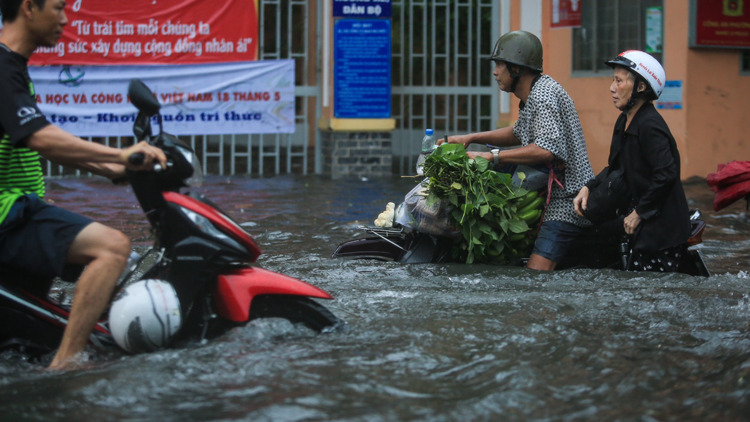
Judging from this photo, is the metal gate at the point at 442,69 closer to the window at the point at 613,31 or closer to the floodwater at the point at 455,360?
the window at the point at 613,31

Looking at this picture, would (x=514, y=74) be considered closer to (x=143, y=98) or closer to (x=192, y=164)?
(x=192, y=164)

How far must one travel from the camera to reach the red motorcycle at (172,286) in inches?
Result: 167

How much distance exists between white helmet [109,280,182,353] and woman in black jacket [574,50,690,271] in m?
2.74

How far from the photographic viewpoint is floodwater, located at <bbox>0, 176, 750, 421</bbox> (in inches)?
151

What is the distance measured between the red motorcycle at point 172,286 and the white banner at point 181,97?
936 centimetres

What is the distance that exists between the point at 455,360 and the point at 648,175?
208cm

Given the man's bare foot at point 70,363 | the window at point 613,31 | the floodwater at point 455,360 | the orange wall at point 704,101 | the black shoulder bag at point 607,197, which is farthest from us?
the window at point 613,31

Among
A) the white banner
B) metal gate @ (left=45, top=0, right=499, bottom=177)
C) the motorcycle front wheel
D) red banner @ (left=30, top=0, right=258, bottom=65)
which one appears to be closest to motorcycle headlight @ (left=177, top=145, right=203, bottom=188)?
the motorcycle front wheel

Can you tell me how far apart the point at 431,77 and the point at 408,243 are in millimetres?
8317

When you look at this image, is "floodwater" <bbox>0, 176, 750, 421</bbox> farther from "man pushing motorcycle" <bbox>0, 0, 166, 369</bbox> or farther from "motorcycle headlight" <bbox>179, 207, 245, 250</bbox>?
"motorcycle headlight" <bbox>179, 207, 245, 250</bbox>

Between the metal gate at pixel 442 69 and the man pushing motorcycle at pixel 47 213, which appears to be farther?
the metal gate at pixel 442 69

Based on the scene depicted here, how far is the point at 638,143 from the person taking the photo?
5.86 m

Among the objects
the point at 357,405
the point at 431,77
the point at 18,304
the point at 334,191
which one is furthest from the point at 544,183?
the point at 431,77

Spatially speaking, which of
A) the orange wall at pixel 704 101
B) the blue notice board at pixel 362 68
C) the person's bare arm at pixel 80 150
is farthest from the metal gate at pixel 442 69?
the person's bare arm at pixel 80 150
